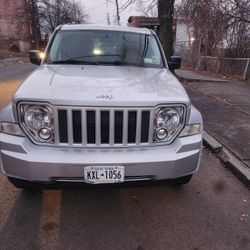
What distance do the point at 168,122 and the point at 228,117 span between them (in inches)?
180

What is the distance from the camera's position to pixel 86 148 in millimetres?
3068

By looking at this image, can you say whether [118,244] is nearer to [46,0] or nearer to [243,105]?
[243,105]

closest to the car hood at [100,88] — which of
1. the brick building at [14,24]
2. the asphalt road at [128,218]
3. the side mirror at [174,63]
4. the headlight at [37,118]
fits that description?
the headlight at [37,118]

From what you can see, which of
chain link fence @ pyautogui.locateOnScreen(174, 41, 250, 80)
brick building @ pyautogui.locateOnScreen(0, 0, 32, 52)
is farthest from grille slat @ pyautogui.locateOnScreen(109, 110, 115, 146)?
brick building @ pyautogui.locateOnScreen(0, 0, 32, 52)

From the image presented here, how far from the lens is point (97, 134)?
3.04 meters

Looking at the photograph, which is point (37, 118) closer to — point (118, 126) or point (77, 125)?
point (77, 125)

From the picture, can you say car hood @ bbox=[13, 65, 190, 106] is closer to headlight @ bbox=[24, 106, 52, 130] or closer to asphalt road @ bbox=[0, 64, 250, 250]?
headlight @ bbox=[24, 106, 52, 130]

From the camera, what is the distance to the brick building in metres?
47.9

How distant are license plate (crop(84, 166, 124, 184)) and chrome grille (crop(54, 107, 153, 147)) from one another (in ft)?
0.76

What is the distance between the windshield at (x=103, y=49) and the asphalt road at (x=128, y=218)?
1755 mm

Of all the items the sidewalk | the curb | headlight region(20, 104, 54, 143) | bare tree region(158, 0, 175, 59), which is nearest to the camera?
headlight region(20, 104, 54, 143)

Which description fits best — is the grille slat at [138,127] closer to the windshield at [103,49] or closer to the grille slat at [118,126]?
the grille slat at [118,126]

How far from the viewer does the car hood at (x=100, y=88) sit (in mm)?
3002

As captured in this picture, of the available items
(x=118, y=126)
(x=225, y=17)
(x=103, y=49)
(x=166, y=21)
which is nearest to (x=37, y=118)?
(x=118, y=126)
